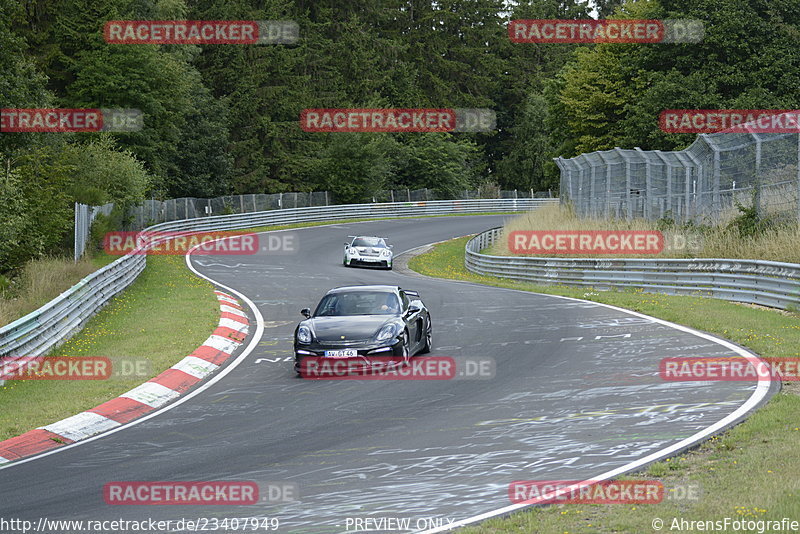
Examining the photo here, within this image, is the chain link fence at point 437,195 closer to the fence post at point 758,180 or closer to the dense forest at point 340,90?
the dense forest at point 340,90

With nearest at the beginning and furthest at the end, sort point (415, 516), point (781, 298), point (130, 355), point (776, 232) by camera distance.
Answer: point (415, 516), point (130, 355), point (781, 298), point (776, 232)

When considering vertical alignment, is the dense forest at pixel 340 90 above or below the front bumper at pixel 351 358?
above

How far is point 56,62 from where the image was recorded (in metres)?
60.4

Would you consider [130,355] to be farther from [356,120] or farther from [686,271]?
[356,120]

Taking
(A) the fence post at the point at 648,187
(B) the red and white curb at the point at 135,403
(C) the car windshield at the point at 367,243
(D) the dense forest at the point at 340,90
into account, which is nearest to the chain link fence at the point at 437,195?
(D) the dense forest at the point at 340,90

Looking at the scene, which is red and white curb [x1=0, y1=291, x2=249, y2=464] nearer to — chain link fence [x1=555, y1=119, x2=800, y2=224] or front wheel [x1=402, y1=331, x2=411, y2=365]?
front wheel [x1=402, y1=331, x2=411, y2=365]

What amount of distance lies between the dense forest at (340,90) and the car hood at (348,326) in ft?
36.1

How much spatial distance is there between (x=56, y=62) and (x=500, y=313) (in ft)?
158

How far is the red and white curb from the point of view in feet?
35.2

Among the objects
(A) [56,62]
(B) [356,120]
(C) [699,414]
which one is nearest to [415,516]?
(C) [699,414]

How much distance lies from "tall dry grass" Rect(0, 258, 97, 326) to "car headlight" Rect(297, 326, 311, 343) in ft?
18.0

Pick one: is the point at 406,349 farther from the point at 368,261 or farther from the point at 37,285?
the point at 368,261

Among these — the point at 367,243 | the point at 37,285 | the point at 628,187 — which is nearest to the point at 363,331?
the point at 37,285

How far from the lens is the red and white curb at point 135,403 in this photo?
10.7 meters
